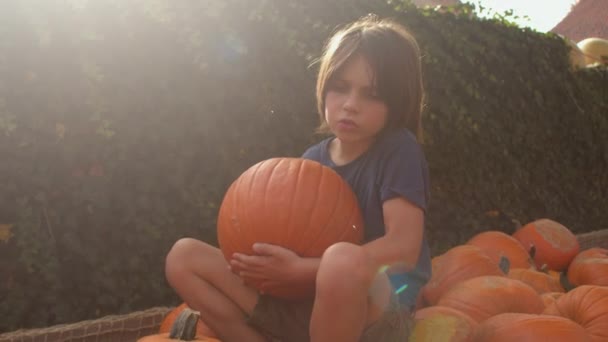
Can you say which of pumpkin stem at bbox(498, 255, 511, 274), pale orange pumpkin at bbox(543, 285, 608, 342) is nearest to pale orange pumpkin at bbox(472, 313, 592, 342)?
pale orange pumpkin at bbox(543, 285, 608, 342)

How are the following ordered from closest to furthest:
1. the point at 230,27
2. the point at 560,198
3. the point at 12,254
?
the point at 12,254, the point at 230,27, the point at 560,198

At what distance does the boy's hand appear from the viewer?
2.14m

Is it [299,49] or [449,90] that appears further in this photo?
[449,90]

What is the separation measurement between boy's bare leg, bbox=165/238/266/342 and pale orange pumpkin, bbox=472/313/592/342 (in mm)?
803

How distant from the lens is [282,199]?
2238 millimetres

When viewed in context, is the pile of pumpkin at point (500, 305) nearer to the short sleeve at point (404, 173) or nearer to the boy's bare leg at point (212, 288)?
the short sleeve at point (404, 173)

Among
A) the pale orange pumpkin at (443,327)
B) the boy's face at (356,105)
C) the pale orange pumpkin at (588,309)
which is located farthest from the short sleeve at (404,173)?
the pale orange pumpkin at (588,309)

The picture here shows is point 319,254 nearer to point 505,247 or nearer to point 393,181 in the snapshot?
point 393,181

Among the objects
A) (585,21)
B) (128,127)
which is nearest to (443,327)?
(128,127)

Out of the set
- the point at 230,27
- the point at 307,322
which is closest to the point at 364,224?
the point at 307,322

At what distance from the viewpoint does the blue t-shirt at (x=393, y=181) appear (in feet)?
7.38

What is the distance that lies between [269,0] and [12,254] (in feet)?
5.84

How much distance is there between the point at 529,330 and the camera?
2264 mm

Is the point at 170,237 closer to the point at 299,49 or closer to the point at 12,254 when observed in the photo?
the point at 12,254
